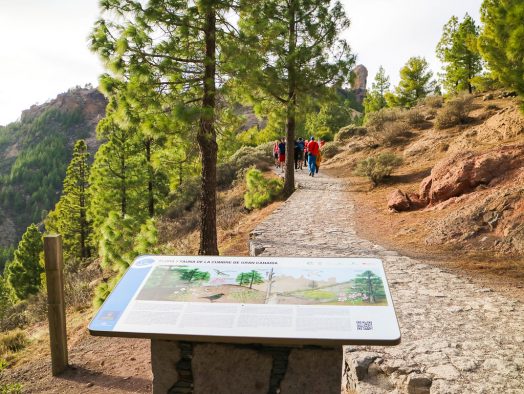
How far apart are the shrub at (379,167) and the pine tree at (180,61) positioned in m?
7.78

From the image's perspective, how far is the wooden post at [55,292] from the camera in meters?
4.84

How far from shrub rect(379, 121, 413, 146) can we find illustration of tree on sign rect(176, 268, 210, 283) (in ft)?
67.7

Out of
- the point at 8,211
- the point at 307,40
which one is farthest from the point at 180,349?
the point at 8,211

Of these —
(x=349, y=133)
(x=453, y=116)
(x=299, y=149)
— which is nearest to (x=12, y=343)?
(x=299, y=149)

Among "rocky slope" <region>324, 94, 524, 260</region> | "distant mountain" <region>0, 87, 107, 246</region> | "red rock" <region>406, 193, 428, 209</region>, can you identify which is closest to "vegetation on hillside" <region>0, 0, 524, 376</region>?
"rocky slope" <region>324, 94, 524, 260</region>

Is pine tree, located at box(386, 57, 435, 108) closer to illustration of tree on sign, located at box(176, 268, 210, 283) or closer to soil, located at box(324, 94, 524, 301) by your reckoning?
soil, located at box(324, 94, 524, 301)

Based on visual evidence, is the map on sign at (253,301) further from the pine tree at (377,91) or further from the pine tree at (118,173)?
the pine tree at (377,91)

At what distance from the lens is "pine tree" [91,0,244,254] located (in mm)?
6934

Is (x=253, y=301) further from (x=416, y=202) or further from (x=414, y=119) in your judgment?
(x=414, y=119)

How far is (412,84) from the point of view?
124 feet

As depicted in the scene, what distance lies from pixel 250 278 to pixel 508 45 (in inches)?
323

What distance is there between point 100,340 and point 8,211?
108 metres

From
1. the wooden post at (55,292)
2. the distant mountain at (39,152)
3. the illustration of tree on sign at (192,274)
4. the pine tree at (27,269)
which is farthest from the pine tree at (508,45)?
the distant mountain at (39,152)

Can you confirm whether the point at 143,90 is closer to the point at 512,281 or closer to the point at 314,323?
the point at 314,323
